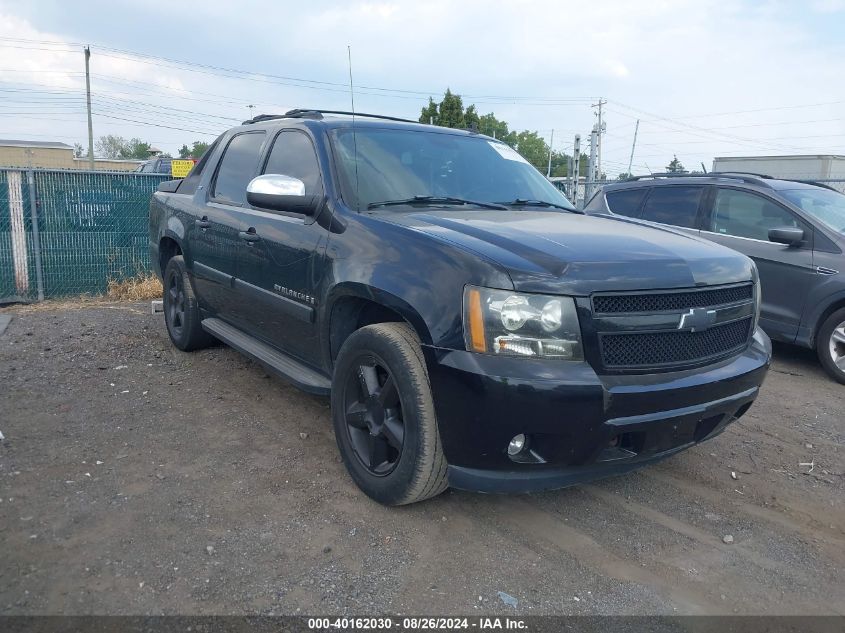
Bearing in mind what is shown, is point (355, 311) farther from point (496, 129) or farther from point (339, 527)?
point (496, 129)

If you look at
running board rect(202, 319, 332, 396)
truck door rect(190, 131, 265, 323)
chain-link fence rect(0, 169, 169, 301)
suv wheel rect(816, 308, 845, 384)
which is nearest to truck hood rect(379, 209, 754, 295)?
running board rect(202, 319, 332, 396)

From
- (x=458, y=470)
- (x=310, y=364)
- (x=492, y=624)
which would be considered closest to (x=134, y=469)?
(x=310, y=364)

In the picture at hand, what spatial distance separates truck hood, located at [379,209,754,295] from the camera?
8.66ft

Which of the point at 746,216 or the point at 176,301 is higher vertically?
the point at 746,216

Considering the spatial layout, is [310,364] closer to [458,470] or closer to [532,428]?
[458,470]

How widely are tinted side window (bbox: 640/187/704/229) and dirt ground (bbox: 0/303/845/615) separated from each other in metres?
2.94

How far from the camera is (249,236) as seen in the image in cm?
416

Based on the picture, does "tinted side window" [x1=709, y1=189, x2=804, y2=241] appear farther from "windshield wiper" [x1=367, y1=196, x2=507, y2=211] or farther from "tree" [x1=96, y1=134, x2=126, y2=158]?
"tree" [x1=96, y1=134, x2=126, y2=158]

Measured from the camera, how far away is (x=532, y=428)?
258cm

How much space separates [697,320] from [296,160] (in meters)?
2.46

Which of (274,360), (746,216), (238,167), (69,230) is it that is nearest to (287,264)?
(274,360)

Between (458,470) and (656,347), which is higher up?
(656,347)

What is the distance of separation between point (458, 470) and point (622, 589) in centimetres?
78

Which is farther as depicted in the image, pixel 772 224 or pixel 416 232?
pixel 772 224
